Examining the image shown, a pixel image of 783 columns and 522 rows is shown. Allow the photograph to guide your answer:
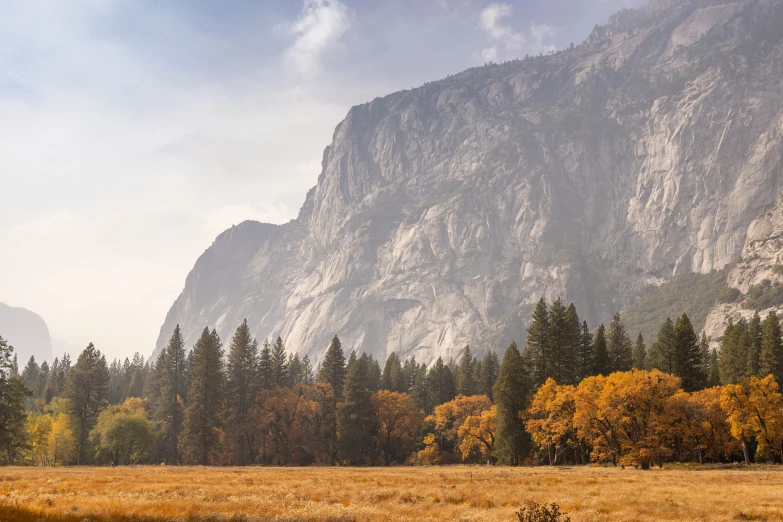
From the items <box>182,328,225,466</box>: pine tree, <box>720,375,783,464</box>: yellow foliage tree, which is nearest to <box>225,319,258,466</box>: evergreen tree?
<box>182,328,225,466</box>: pine tree

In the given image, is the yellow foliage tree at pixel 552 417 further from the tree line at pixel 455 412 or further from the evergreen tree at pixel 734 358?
the evergreen tree at pixel 734 358

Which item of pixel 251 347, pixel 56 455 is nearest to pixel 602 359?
pixel 251 347

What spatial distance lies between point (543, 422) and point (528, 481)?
29.4 meters

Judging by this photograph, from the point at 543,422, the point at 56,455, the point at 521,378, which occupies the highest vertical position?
the point at 521,378

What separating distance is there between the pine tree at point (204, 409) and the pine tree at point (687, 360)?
65.6 m

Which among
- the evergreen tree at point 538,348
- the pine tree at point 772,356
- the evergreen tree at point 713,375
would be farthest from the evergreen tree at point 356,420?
the pine tree at point 772,356

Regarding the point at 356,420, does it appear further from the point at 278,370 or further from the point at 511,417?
the point at 511,417

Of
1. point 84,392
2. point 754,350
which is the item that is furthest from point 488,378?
point 84,392

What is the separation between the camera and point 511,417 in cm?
7575

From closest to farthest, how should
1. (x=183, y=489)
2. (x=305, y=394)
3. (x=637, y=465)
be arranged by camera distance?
(x=183, y=489) → (x=637, y=465) → (x=305, y=394)

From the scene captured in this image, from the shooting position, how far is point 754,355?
89.9m

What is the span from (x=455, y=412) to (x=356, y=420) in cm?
1669

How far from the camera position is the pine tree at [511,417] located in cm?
7469

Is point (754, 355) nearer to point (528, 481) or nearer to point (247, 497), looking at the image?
point (528, 481)
